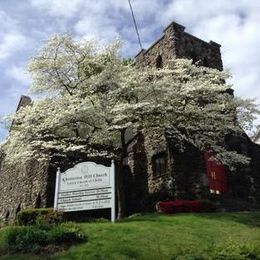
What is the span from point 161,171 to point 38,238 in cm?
1264

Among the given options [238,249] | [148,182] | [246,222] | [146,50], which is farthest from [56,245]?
[146,50]

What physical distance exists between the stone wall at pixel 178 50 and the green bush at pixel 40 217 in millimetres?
14586

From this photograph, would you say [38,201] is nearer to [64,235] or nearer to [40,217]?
[40,217]

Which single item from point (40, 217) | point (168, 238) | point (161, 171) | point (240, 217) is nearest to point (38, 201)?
point (161, 171)

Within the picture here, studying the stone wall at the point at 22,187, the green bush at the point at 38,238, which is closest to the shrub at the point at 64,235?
the green bush at the point at 38,238

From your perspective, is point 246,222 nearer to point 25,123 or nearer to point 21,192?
point 25,123

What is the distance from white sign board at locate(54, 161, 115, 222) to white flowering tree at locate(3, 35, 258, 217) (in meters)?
3.72

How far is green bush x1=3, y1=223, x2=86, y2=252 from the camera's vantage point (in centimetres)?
1499

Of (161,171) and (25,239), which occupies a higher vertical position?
(161,171)

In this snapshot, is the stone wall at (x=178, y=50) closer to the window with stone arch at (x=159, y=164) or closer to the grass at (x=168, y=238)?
the window with stone arch at (x=159, y=164)

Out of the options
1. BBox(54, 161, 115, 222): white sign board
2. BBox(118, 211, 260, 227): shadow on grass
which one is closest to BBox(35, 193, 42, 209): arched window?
BBox(54, 161, 115, 222): white sign board

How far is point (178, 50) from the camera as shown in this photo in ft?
98.8

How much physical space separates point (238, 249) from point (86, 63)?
15.5 m

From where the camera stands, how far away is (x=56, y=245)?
14.9m
